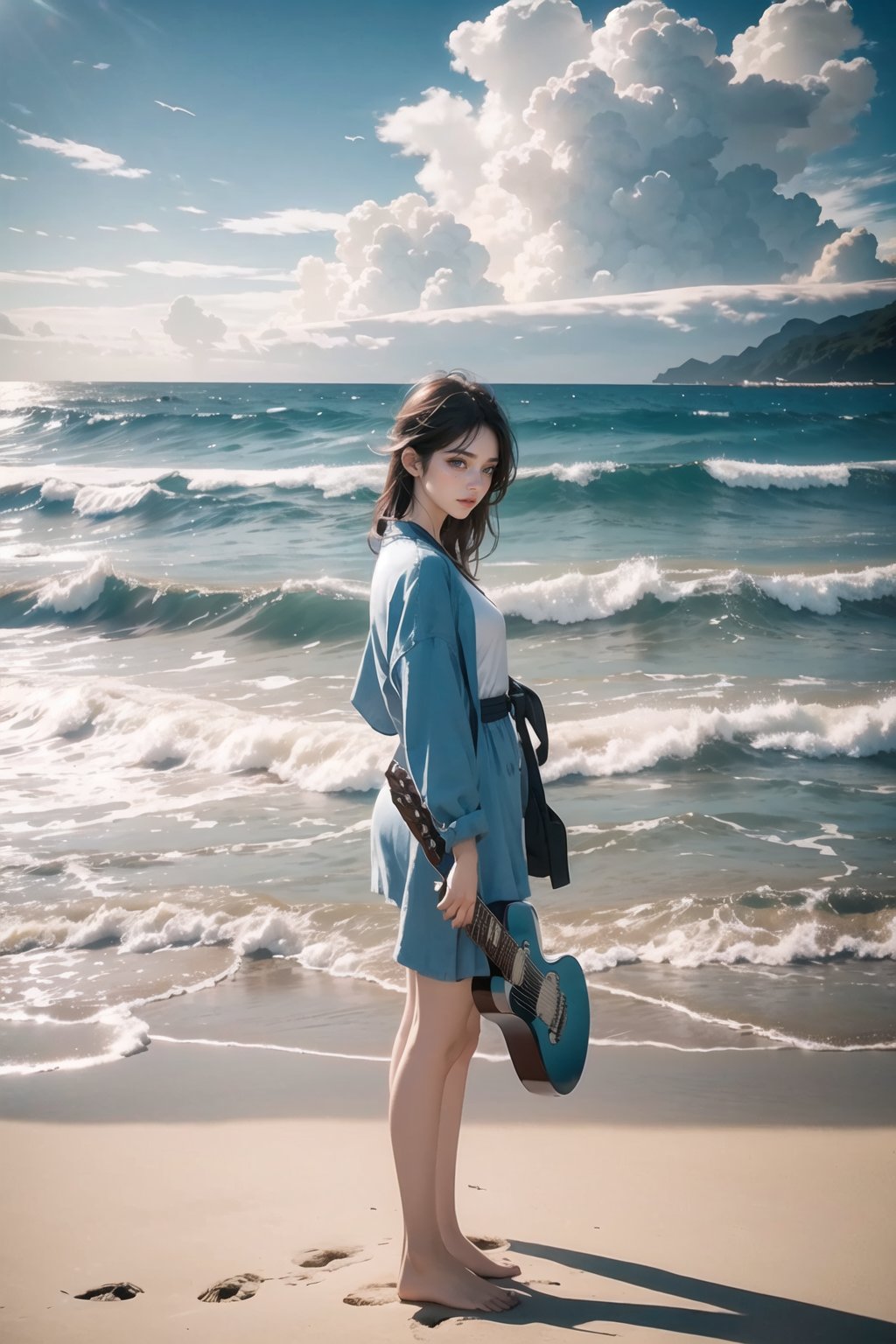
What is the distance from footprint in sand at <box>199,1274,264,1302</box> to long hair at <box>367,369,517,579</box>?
1.16 metres

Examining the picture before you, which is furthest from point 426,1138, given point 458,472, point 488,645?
point 458,472

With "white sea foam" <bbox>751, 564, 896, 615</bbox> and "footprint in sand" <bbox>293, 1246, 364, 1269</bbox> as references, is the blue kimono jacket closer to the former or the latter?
"footprint in sand" <bbox>293, 1246, 364, 1269</bbox>

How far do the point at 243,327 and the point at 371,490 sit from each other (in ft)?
9.40

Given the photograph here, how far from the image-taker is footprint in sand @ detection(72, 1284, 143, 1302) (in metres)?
1.75

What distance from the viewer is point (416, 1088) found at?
1.64m

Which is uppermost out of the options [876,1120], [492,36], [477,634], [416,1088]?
[492,36]

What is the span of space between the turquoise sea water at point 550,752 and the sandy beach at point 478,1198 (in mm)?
257

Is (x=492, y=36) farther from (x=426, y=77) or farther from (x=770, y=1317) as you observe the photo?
(x=770, y=1317)

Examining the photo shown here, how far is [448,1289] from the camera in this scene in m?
1.66

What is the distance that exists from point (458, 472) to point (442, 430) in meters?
0.06

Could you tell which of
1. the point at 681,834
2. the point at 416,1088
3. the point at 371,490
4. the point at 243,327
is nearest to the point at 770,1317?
the point at 416,1088

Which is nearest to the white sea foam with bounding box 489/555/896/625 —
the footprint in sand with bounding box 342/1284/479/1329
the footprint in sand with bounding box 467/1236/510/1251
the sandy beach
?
the sandy beach

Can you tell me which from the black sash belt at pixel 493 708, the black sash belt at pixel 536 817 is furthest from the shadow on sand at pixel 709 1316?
the black sash belt at pixel 493 708

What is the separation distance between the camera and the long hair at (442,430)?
65.7 inches
